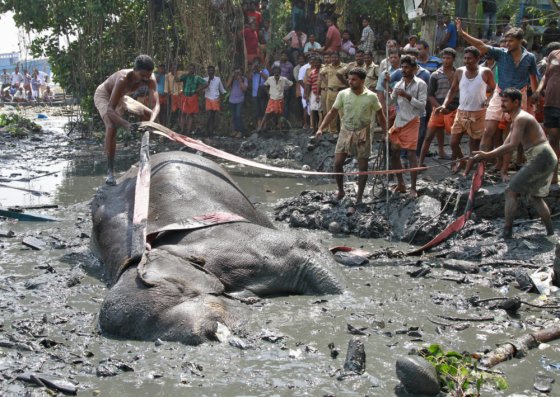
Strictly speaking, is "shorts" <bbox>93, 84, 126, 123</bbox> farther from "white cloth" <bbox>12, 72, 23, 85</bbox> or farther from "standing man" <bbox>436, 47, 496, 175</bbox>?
"white cloth" <bbox>12, 72, 23, 85</bbox>

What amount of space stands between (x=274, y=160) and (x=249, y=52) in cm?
446

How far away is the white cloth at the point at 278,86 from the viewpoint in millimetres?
17594

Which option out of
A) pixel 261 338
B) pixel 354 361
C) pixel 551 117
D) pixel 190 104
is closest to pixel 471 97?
pixel 551 117

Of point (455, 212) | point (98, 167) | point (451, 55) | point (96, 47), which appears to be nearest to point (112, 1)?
point (96, 47)

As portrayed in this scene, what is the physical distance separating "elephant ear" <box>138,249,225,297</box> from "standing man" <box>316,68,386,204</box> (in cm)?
478

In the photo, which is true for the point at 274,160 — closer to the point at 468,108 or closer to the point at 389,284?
the point at 468,108

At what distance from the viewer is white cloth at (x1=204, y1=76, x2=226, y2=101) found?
19281mm

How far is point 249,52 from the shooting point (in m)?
19.5

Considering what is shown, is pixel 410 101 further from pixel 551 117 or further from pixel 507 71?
pixel 551 117

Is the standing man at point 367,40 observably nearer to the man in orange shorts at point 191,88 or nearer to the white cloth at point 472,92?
the man in orange shorts at point 191,88

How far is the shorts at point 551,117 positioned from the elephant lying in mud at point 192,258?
433 centimetres

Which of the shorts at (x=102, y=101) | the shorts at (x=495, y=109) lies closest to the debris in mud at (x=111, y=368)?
the shorts at (x=102, y=101)

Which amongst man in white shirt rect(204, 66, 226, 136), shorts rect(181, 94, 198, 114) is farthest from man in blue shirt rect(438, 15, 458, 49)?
shorts rect(181, 94, 198, 114)

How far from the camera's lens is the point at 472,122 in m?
11.2
